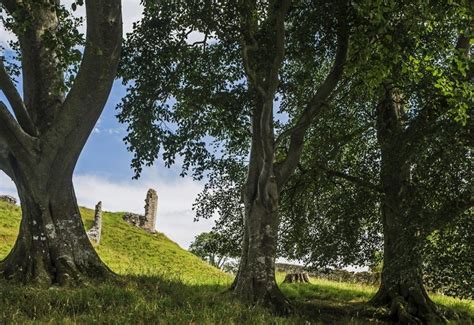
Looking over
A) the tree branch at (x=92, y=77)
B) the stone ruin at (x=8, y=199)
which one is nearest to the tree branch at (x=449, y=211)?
the tree branch at (x=92, y=77)

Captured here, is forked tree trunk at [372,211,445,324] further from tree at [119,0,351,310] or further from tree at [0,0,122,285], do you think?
tree at [0,0,122,285]

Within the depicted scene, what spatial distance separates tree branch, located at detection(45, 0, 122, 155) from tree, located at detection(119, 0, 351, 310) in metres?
2.79

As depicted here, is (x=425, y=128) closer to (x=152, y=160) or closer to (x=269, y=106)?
(x=269, y=106)

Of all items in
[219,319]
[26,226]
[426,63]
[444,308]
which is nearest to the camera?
[219,319]

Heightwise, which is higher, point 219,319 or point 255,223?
point 255,223

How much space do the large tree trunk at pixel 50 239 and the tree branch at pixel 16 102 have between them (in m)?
1.41

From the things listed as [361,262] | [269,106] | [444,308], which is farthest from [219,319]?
[444,308]

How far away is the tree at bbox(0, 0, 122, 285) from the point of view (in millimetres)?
11695

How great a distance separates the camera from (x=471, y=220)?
45.6 feet

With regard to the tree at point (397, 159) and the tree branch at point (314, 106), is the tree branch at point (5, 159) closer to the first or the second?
the tree branch at point (314, 106)

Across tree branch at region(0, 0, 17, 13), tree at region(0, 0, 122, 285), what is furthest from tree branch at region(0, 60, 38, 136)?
tree branch at region(0, 0, 17, 13)

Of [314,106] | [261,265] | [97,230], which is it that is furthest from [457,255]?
[97,230]

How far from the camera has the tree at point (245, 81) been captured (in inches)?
559

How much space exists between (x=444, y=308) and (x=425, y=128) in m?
8.39
